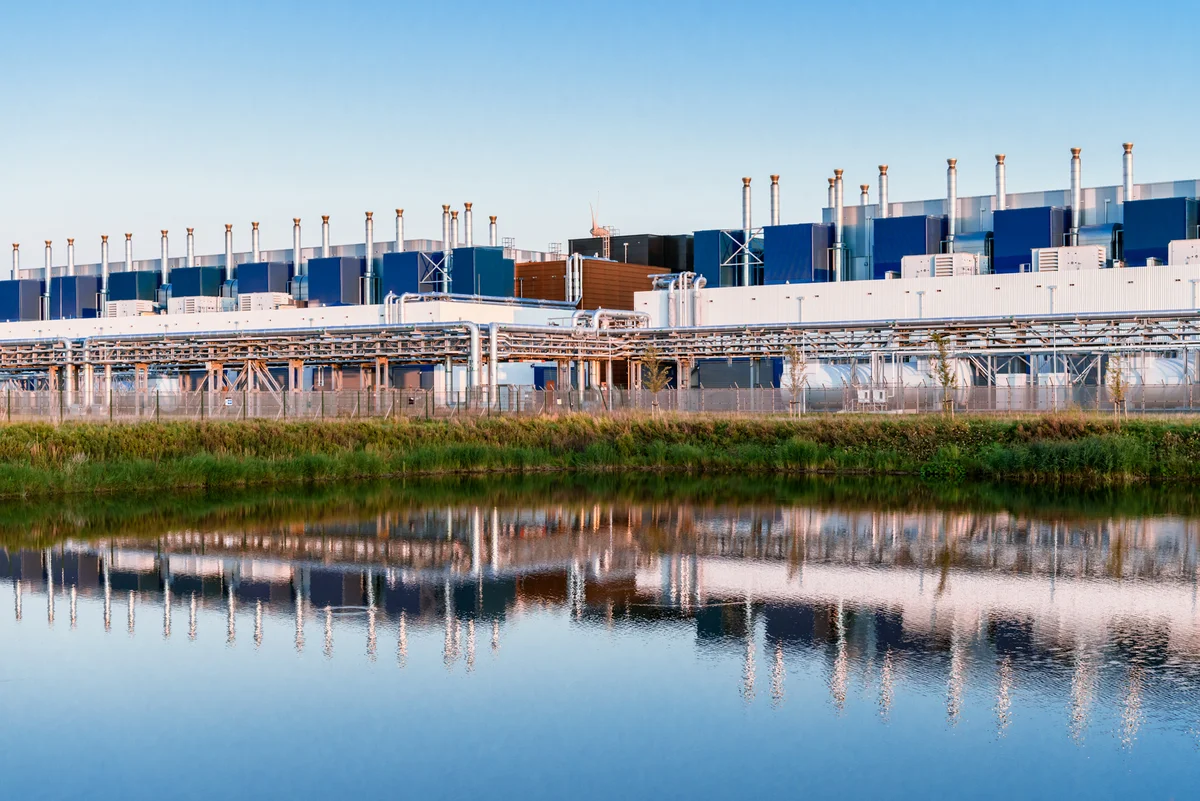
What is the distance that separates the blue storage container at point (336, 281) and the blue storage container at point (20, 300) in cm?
2294

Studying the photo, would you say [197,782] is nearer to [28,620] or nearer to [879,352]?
[28,620]

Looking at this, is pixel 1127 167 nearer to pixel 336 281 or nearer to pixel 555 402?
pixel 555 402

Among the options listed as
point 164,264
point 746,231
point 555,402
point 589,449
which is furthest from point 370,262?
point 589,449

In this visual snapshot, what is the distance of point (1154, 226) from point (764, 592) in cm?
4245

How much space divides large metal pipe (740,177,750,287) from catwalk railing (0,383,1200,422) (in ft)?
49.7

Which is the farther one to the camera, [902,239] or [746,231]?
[746,231]

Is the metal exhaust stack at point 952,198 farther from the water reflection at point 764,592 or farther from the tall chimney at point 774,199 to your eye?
the water reflection at point 764,592

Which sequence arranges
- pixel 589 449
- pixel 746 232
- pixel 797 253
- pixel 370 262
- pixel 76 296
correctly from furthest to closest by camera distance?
pixel 76 296
pixel 370 262
pixel 746 232
pixel 797 253
pixel 589 449

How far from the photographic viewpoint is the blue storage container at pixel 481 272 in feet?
216

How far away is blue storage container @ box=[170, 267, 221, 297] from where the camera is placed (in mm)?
77938

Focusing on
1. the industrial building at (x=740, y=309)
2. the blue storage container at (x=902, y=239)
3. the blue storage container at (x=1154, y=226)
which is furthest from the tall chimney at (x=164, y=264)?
the blue storage container at (x=1154, y=226)

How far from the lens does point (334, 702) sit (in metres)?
12.3

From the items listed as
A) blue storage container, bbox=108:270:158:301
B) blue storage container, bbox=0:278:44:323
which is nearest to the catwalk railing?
blue storage container, bbox=108:270:158:301

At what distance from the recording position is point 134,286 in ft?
263
